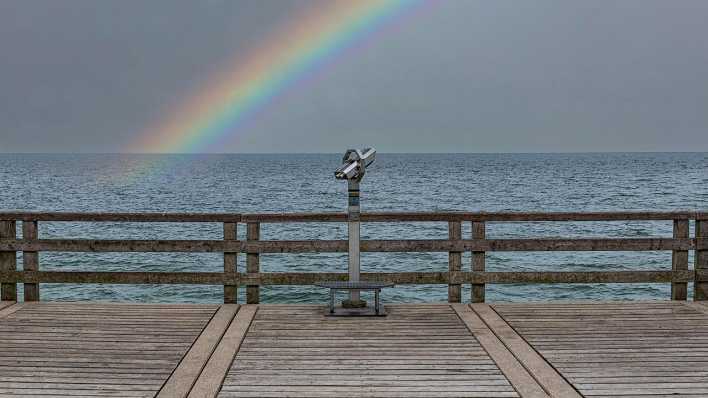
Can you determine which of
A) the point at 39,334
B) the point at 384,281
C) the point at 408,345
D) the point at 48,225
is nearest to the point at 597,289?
the point at 384,281

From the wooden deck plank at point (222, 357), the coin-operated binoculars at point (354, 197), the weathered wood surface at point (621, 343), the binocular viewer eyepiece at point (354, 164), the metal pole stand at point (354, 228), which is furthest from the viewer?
the metal pole stand at point (354, 228)

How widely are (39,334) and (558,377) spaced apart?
4463 mm

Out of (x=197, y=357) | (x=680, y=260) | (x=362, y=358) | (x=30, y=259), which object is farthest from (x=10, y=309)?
(x=680, y=260)

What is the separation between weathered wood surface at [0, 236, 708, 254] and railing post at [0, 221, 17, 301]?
0.09 m

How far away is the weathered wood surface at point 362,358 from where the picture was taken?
4.85 m

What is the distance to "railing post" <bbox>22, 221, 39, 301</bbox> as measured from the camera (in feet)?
24.4

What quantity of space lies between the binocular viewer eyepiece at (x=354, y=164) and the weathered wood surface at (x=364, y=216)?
2.18 feet

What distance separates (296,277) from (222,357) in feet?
6.56

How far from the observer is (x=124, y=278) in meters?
7.51

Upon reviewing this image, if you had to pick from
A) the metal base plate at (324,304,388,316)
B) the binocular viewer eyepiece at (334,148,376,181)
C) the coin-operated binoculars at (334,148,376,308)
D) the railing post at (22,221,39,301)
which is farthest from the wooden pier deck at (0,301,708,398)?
the binocular viewer eyepiece at (334,148,376,181)

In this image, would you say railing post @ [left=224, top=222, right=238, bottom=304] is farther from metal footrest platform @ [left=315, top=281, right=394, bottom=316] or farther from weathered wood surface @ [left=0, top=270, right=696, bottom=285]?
metal footrest platform @ [left=315, top=281, right=394, bottom=316]

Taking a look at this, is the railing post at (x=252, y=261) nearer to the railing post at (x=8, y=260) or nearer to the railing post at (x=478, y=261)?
the railing post at (x=478, y=261)

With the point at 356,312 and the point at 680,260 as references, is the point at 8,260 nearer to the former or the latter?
the point at 356,312

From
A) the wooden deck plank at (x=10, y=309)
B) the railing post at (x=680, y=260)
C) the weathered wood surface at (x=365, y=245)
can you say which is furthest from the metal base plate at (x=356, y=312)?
the railing post at (x=680, y=260)
